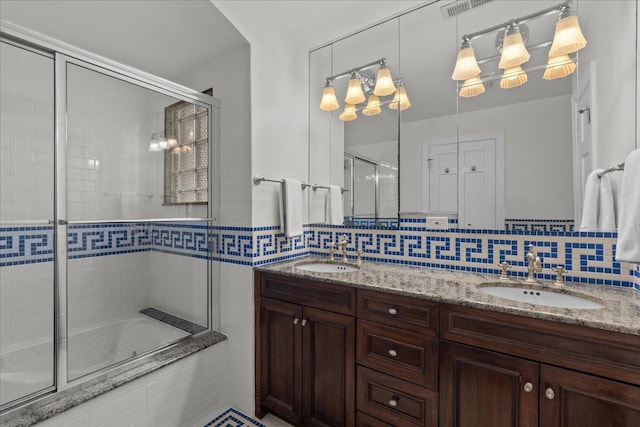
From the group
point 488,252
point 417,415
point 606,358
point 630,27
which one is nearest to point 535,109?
point 630,27

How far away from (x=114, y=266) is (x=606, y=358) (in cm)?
254

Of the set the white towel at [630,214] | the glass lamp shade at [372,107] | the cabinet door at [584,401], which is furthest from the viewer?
the glass lamp shade at [372,107]

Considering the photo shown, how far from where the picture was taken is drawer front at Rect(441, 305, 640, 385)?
0.91 meters

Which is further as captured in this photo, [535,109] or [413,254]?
[413,254]

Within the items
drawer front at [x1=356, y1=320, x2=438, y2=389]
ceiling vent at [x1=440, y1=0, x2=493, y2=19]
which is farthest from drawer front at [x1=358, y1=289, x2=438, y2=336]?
ceiling vent at [x1=440, y1=0, x2=493, y2=19]

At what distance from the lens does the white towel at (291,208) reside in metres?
1.96

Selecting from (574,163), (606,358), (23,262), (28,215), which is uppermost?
(574,163)

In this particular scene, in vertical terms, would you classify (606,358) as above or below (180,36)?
below

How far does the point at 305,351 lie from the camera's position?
1.61 m

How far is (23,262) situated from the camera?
5.55ft

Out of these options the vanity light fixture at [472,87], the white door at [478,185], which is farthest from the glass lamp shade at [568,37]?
the white door at [478,185]

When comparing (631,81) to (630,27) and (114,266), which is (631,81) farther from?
(114,266)

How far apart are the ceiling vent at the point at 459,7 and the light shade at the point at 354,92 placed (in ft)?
2.15

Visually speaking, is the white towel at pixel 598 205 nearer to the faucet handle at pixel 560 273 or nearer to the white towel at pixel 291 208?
the faucet handle at pixel 560 273
